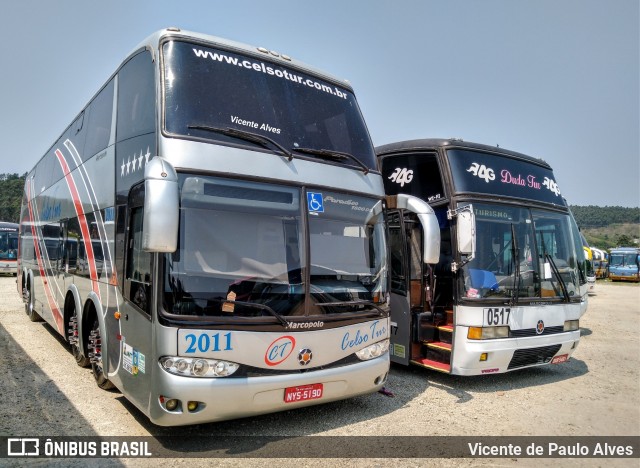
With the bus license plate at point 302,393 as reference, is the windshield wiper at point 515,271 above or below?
above

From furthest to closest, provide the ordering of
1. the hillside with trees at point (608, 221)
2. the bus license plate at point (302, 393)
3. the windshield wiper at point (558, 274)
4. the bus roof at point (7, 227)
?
the hillside with trees at point (608, 221) < the bus roof at point (7, 227) < the windshield wiper at point (558, 274) < the bus license plate at point (302, 393)

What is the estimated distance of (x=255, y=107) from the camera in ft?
16.8

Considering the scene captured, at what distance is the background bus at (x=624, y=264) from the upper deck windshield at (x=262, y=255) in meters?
43.6

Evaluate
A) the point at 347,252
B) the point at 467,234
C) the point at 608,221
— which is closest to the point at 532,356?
the point at 467,234

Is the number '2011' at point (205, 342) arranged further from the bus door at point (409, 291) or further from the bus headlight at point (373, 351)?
the bus door at point (409, 291)

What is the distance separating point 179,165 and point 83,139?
3.85 meters

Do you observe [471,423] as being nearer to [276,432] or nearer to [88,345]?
[276,432]

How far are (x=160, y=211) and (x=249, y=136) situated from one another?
1343mm

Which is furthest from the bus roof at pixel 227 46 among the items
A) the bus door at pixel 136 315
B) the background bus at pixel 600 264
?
the background bus at pixel 600 264

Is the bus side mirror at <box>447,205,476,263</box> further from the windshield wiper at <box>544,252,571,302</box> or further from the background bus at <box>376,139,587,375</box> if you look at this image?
the windshield wiper at <box>544,252,571,302</box>

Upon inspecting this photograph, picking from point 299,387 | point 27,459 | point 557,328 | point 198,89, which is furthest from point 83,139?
point 557,328

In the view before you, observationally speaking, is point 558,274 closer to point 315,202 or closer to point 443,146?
point 443,146

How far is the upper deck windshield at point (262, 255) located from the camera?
4309 mm

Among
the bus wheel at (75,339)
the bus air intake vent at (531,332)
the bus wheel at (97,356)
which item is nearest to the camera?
the bus wheel at (97,356)
